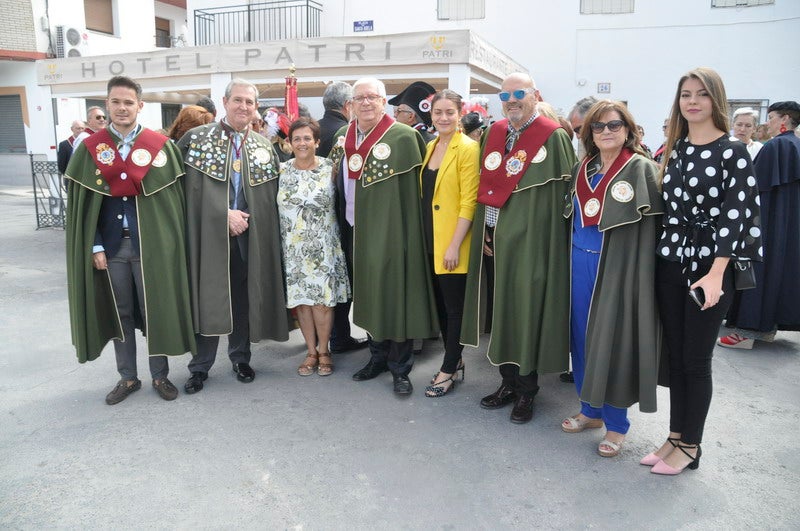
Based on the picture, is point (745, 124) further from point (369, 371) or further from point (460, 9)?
point (460, 9)

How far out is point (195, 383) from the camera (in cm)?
402

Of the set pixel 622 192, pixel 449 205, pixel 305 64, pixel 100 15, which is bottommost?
pixel 449 205

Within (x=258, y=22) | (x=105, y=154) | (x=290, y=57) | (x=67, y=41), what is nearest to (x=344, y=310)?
(x=105, y=154)

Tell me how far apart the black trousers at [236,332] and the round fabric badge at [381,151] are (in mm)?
1130

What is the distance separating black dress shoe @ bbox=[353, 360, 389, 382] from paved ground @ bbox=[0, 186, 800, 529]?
0.07 metres

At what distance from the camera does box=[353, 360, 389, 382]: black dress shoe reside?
4.22 m

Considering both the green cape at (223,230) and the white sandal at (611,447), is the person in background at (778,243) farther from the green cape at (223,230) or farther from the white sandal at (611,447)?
the green cape at (223,230)

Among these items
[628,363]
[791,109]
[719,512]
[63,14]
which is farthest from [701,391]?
[63,14]

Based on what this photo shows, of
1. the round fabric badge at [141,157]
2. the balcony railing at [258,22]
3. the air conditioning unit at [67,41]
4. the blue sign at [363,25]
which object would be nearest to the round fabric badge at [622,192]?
the round fabric badge at [141,157]

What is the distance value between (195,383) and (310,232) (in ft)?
4.22

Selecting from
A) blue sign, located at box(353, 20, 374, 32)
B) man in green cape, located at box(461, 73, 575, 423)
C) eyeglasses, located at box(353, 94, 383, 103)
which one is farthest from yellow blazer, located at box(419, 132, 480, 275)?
blue sign, located at box(353, 20, 374, 32)

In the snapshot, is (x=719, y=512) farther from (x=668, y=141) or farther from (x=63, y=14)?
(x=63, y=14)

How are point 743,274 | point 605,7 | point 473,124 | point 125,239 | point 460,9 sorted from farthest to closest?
point 460,9, point 605,7, point 473,124, point 125,239, point 743,274

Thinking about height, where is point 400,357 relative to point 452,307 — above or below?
below
